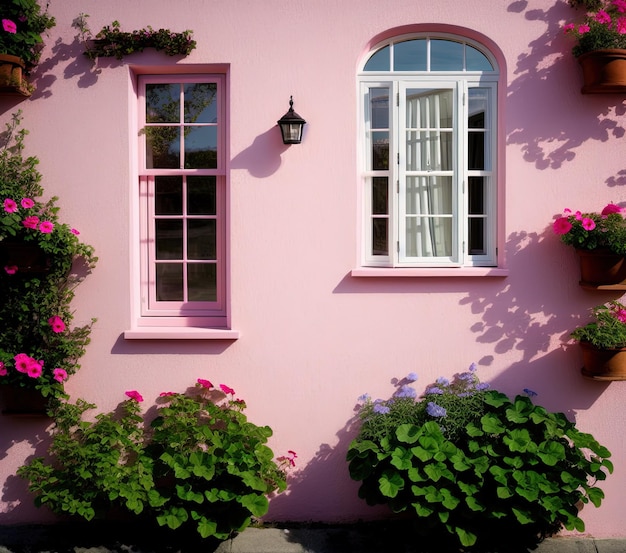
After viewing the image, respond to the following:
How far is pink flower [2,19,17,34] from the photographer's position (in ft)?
15.5

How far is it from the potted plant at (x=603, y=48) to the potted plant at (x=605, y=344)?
167 cm

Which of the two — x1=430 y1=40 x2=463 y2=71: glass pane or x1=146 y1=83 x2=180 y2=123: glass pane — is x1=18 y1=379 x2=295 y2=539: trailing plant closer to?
x1=146 y1=83 x2=180 y2=123: glass pane

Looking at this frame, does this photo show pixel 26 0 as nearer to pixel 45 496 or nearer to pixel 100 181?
pixel 100 181

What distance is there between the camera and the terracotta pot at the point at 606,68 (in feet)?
15.5

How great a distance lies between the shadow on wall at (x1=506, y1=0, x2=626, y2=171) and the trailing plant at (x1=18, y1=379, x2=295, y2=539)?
304cm

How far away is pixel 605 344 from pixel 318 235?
2278 millimetres

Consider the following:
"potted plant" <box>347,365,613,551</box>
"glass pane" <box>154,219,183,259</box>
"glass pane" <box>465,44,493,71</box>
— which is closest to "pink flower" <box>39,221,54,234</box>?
"glass pane" <box>154,219,183,259</box>

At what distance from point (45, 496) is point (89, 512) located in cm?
34

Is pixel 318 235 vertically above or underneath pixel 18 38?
underneath

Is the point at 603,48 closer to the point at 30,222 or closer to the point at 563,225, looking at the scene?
the point at 563,225

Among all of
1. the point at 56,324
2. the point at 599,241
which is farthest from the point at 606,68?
the point at 56,324

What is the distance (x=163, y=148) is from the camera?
530 centimetres

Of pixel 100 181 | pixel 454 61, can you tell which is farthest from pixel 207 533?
pixel 454 61

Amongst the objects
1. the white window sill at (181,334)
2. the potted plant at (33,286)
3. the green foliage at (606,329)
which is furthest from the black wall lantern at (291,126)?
the green foliage at (606,329)
